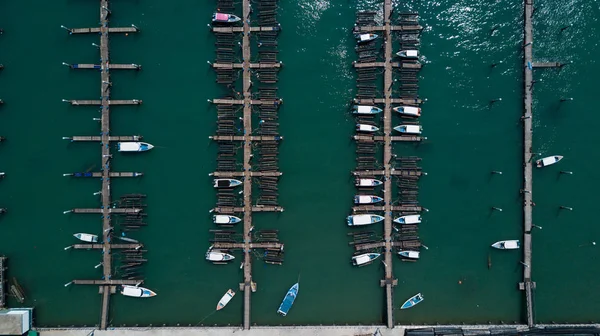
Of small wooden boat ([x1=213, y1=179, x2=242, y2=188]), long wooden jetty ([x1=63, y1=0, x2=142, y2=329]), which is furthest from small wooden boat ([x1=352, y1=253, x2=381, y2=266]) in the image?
long wooden jetty ([x1=63, y1=0, x2=142, y2=329])

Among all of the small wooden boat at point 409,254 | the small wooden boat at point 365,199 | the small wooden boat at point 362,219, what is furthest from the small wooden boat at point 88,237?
the small wooden boat at point 409,254

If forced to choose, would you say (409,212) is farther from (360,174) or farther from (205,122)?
(205,122)

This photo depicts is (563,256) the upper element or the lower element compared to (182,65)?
lower

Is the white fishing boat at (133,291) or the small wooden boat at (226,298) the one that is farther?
the small wooden boat at (226,298)

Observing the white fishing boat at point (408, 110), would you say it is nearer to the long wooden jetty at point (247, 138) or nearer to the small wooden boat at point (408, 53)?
the small wooden boat at point (408, 53)

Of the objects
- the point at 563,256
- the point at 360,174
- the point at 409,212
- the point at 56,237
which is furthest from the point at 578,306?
the point at 56,237

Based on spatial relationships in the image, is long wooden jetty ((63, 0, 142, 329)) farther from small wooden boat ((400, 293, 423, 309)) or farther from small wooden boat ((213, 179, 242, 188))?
small wooden boat ((400, 293, 423, 309))
